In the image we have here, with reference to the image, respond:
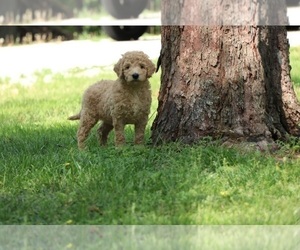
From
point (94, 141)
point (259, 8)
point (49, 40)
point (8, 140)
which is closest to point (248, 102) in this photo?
point (259, 8)

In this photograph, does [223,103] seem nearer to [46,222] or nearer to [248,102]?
[248,102]

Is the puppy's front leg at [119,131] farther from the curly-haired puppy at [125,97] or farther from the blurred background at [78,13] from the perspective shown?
the blurred background at [78,13]

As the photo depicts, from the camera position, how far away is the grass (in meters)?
4.62

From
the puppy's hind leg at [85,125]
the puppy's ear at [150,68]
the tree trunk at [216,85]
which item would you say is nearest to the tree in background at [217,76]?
the tree trunk at [216,85]

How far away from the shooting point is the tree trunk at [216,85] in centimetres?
594

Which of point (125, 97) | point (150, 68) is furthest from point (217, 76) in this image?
point (125, 97)

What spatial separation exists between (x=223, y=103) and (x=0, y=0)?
4.92 ft

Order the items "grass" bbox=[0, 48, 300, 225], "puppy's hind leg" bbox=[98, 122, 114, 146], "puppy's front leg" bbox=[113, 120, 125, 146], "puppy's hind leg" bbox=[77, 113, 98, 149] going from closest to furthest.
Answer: "grass" bbox=[0, 48, 300, 225]
"puppy's front leg" bbox=[113, 120, 125, 146]
"puppy's hind leg" bbox=[77, 113, 98, 149]
"puppy's hind leg" bbox=[98, 122, 114, 146]

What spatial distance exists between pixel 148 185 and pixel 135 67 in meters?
1.19

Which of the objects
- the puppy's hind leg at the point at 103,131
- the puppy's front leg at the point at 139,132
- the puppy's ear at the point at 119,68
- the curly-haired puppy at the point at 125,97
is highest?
the puppy's ear at the point at 119,68

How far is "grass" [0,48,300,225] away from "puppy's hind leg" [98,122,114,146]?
11.4 inches

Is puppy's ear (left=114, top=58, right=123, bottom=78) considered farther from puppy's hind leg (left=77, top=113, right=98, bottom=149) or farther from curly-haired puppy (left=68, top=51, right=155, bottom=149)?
puppy's hind leg (left=77, top=113, right=98, bottom=149)

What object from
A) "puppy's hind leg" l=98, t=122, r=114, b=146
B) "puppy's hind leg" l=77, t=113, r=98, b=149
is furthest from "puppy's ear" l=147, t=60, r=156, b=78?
"puppy's hind leg" l=98, t=122, r=114, b=146

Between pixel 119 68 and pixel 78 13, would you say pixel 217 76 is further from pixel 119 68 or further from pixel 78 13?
pixel 78 13
